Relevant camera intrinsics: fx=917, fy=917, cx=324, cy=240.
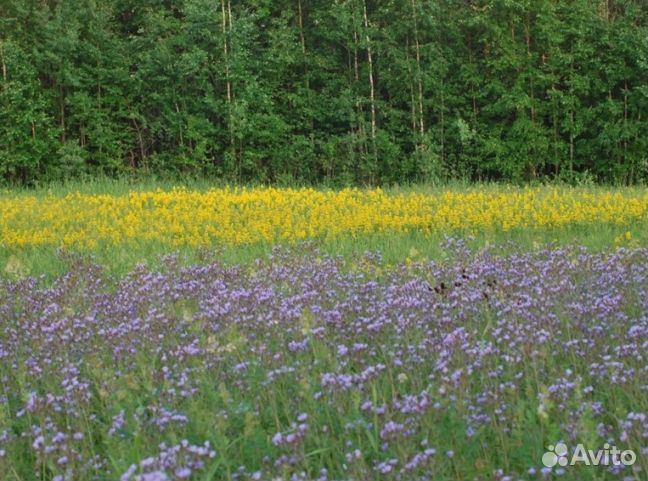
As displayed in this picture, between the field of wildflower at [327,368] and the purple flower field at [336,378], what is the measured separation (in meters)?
0.01

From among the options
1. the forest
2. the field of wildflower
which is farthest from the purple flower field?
the forest

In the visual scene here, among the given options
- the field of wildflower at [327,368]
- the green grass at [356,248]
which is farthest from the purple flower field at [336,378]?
the green grass at [356,248]

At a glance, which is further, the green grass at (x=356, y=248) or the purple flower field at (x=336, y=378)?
the green grass at (x=356, y=248)

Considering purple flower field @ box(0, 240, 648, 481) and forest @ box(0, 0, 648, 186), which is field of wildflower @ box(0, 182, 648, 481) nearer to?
purple flower field @ box(0, 240, 648, 481)

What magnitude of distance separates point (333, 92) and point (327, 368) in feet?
45.5

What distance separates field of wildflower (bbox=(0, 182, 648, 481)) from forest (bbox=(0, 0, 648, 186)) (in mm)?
9137

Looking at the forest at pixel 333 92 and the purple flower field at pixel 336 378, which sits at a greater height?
the forest at pixel 333 92

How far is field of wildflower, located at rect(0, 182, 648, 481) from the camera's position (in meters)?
3.13

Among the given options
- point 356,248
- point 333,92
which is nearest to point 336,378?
point 356,248

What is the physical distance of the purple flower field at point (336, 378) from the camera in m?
3.11

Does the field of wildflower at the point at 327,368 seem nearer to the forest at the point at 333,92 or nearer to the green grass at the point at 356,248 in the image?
the green grass at the point at 356,248

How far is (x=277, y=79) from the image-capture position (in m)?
17.4

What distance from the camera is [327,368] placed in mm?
4090

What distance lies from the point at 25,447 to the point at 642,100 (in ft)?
47.4
